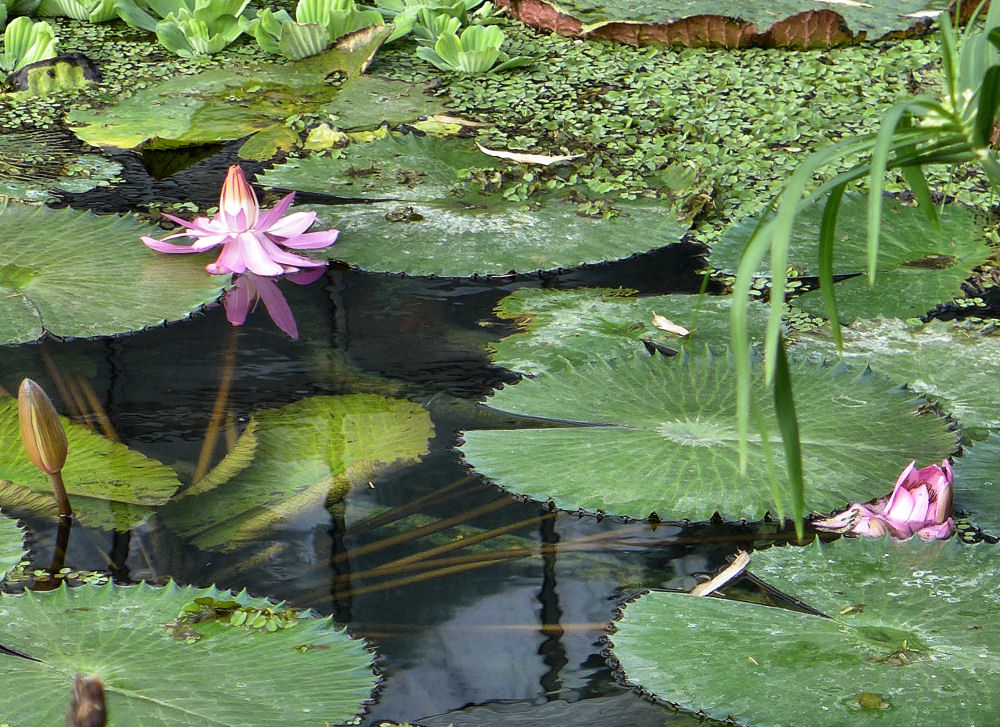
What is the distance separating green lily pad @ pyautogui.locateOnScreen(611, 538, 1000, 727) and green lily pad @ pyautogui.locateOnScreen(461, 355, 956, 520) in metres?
0.14

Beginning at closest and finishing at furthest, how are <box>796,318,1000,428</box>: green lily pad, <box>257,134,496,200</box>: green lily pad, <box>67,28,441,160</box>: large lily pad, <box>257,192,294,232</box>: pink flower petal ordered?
1. <box>796,318,1000,428</box>: green lily pad
2. <box>257,192,294,232</box>: pink flower petal
3. <box>257,134,496,200</box>: green lily pad
4. <box>67,28,441,160</box>: large lily pad

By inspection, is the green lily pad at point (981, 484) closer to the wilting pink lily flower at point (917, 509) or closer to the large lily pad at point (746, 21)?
the wilting pink lily flower at point (917, 509)

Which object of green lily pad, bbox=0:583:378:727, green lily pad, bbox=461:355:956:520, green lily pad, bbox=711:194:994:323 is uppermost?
green lily pad, bbox=711:194:994:323

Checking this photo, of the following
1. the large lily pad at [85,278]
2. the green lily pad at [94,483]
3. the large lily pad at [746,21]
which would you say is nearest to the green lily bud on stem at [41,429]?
the green lily pad at [94,483]

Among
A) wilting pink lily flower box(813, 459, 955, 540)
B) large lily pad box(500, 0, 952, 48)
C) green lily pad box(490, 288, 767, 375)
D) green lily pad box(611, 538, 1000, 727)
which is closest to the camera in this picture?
green lily pad box(611, 538, 1000, 727)

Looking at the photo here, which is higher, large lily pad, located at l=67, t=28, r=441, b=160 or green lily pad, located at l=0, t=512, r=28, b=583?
large lily pad, located at l=67, t=28, r=441, b=160

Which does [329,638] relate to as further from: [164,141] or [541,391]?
[164,141]

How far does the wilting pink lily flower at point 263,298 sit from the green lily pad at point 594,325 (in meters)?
0.39

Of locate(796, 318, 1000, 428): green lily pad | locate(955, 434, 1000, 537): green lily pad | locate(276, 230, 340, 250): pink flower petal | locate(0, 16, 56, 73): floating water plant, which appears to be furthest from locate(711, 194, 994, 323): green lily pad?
locate(0, 16, 56, 73): floating water plant

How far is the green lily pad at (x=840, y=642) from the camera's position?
1088mm

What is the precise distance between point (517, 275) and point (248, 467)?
2.63 ft

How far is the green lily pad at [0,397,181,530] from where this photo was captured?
4.94 feet

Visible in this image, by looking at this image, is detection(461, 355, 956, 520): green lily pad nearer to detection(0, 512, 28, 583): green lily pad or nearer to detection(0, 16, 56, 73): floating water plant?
detection(0, 512, 28, 583): green lily pad

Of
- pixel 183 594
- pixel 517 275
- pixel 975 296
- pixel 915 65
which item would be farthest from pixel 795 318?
pixel 915 65
